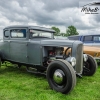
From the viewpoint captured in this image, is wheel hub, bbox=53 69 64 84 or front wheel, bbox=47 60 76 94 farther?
wheel hub, bbox=53 69 64 84

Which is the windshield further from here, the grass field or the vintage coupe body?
the grass field

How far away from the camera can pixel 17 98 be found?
347 centimetres

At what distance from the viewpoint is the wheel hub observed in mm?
3715

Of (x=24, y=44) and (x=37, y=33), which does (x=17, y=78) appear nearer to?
(x=24, y=44)

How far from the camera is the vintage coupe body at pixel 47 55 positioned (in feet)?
12.3

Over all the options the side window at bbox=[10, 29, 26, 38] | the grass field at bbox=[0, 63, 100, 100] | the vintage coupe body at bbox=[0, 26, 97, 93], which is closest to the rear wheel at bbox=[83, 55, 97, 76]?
the vintage coupe body at bbox=[0, 26, 97, 93]

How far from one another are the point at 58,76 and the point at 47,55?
1.21 metres

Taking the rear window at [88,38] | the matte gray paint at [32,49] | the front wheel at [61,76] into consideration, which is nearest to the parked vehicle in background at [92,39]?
the rear window at [88,38]

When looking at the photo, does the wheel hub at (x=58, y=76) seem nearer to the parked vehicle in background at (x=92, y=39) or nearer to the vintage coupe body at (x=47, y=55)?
the vintage coupe body at (x=47, y=55)

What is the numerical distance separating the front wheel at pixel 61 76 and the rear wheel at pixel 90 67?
1693mm

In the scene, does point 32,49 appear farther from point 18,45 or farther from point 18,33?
point 18,33

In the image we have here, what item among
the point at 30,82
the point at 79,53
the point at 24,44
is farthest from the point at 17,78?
the point at 79,53

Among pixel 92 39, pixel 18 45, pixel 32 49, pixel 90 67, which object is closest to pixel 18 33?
pixel 18 45

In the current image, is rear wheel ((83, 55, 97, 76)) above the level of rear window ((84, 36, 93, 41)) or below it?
below
